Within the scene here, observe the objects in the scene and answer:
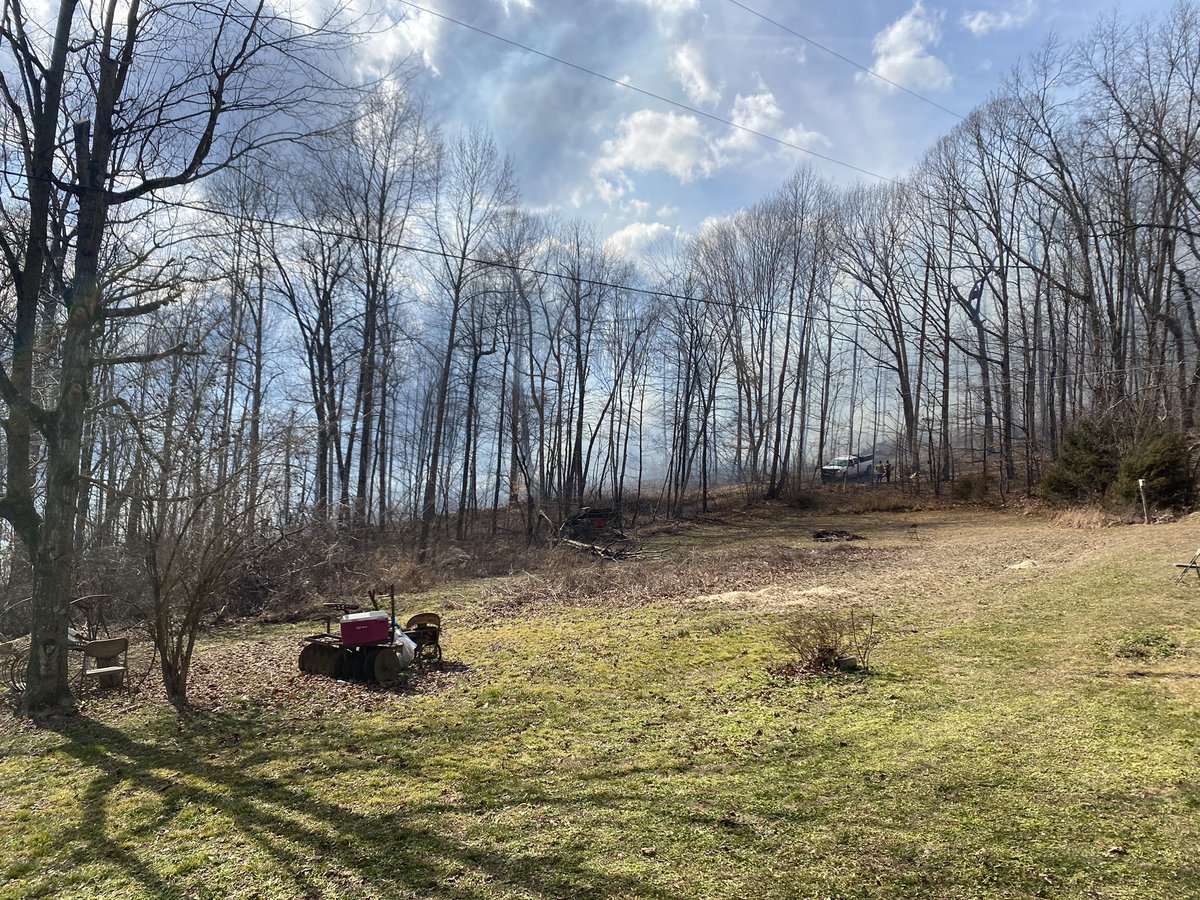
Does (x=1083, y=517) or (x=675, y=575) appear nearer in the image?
(x=675, y=575)

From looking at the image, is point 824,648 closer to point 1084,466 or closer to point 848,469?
point 1084,466

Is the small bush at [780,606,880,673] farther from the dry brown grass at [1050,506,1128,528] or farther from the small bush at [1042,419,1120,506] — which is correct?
the small bush at [1042,419,1120,506]

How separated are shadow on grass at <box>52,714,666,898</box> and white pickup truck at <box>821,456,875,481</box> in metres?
36.5

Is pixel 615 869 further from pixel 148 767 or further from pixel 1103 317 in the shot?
pixel 1103 317

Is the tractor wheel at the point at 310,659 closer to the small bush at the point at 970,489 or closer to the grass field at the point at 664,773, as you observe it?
the grass field at the point at 664,773

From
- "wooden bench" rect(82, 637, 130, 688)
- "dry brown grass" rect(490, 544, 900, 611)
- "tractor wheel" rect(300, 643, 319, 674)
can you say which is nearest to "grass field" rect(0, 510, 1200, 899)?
"tractor wheel" rect(300, 643, 319, 674)

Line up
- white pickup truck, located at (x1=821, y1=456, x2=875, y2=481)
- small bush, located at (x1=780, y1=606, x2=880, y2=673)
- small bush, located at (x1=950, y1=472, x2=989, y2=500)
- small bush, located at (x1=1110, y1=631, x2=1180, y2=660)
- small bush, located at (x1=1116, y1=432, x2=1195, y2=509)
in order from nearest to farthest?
small bush, located at (x1=1110, y1=631, x2=1180, y2=660)
small bush, located at (x1=780, y1=606, x2=880, y2=673)
small bush, located at (x1=1116, y1=432, x2=1195, y2=509)
small bush, located at (x1=950, y1=472, x2=989, y2=500)
white pickup truck, located at (x1=821, y1=456, x2=875, y2=481)

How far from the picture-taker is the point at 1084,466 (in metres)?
21.8

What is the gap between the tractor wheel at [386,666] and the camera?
7684 mm

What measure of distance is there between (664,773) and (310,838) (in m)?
2.21

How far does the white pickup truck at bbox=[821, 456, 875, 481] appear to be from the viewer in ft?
129

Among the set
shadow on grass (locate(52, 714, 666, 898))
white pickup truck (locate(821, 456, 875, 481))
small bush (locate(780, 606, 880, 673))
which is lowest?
shadow on grass (locate(52, 714, 666, 898))

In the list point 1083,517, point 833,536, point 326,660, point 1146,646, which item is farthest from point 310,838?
point 1083,517

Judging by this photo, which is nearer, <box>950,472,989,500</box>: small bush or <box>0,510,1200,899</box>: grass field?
<box>0,510,1200,899</box>: grass field
